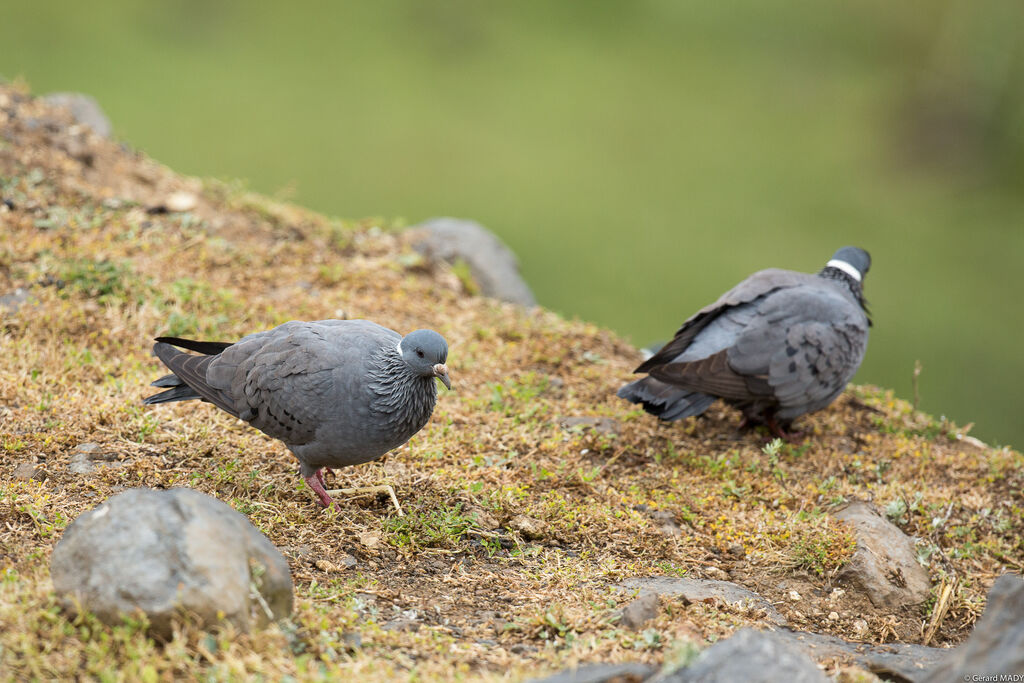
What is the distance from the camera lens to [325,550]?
362 cm

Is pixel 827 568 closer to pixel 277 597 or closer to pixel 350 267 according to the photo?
pixel 277 597

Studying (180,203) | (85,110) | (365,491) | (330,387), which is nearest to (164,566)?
(330,387)

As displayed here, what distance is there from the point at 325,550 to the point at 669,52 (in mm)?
9290

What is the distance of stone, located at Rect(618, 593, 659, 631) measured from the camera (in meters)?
3.23

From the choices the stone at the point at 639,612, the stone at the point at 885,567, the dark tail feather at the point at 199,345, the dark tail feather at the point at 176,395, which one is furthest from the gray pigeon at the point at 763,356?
the dark tail feather at the point at 176,395

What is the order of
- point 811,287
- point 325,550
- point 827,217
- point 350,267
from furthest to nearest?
point 827,217
point 350,267
point 811,287
point 325,550

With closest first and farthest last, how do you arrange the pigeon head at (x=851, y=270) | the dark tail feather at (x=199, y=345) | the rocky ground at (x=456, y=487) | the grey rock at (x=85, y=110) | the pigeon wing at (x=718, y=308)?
the rocky ground at (x=456, y=487) < the dark tail feather at (x=199, y=345) < the pigeon wing at (x=718, y=308) < the pigeon head at (x=851, y=270) < the grey rock at (x=85, y=110)

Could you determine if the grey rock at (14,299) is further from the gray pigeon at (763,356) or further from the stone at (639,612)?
the stone at (639,612)

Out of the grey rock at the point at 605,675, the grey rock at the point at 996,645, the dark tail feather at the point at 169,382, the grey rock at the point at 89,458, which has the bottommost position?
the grey rock at the point at 89,458

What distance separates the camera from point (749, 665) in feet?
8.02

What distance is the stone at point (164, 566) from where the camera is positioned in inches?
104

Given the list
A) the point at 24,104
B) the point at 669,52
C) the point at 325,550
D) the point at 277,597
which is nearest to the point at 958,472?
the point at 325,550

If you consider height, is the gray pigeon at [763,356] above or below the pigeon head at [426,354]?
above

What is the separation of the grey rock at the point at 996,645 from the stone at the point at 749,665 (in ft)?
1.30
